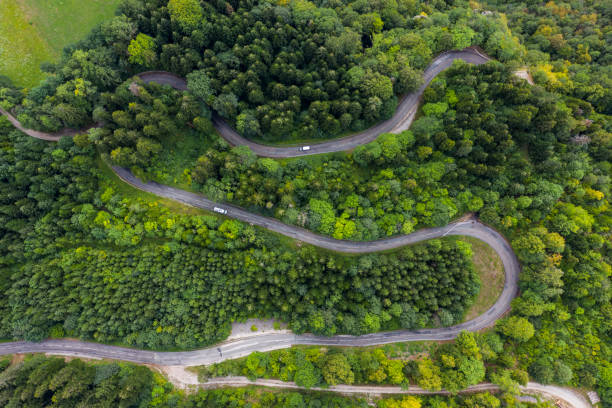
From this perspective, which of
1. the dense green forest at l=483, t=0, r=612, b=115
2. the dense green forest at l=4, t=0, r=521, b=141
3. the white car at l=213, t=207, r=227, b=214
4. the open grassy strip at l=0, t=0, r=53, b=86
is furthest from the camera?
the open grassy strip at l=0, t=0, r=53, b=86

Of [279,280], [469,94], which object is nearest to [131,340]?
[279,280]

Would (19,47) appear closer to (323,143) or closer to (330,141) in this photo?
(323,143)

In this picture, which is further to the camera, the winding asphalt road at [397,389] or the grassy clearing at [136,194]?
the grassy clearing at [136,194]

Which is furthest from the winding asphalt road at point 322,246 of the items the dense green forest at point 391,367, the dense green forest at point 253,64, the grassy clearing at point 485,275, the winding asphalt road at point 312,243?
the dense green forest at point 253,64

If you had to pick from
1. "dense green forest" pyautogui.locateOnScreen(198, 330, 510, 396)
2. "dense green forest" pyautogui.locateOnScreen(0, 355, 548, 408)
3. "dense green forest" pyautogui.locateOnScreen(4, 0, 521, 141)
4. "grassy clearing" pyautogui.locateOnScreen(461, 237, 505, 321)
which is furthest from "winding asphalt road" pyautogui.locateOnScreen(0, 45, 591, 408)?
"dense green forest" pyautogui.locateOnScreen(4, 0, 521, 141)

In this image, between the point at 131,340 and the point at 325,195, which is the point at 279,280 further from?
the point at 131,340

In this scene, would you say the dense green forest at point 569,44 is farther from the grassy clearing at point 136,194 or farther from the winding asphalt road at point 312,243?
the grassy clearing at point 136,194

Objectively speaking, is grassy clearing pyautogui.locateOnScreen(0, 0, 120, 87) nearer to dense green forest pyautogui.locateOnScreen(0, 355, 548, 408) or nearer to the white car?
the white car
